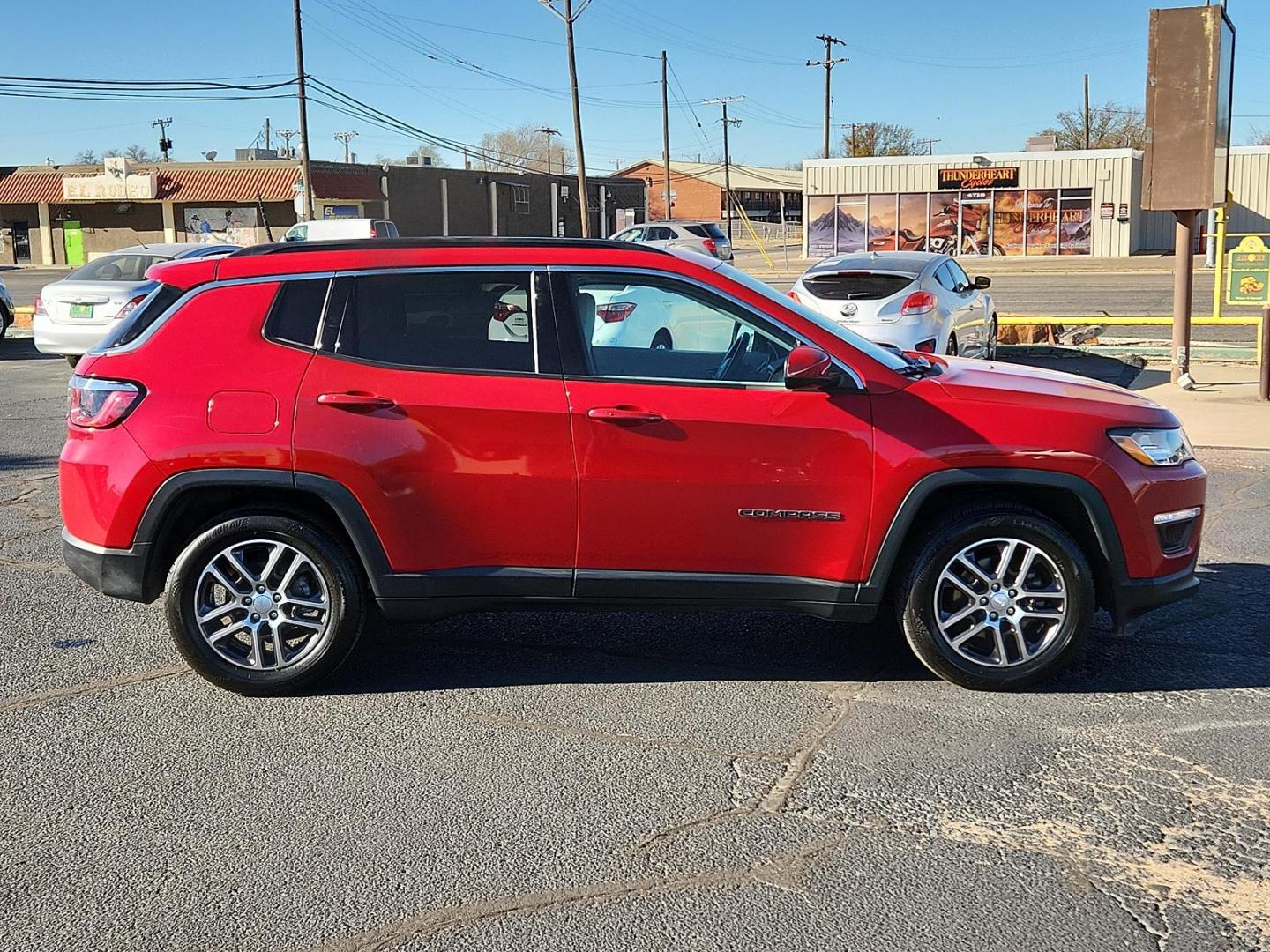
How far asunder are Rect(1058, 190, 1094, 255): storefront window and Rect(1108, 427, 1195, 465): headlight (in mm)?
49159

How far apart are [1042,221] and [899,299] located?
40.8 m

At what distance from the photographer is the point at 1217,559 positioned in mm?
7273

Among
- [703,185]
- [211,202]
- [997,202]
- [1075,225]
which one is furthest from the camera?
[703,185]

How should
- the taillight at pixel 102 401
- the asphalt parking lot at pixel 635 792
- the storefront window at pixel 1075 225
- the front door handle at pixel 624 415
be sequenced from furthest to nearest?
the storefront window at pixel 1075 225
the taillight at pixel 102 401
the front door handle at pixel 624 415
the asphalt parking lot at pixel 635 792

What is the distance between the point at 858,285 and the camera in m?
14.3

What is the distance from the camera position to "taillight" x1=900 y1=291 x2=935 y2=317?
13875 millimetres

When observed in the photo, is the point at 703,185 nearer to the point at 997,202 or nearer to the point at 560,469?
the point at 997,202

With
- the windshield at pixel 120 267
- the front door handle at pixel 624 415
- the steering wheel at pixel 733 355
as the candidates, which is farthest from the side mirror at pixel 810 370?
the windshield at pixel 120 267

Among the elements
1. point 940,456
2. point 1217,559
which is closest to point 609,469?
point 940,456

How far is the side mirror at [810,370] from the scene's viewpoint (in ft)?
16.1

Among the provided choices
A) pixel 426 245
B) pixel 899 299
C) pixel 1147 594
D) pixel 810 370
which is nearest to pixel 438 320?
pixel 426 245

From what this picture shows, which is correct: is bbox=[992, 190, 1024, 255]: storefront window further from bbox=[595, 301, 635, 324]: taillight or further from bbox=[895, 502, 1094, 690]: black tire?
bbox=[595, 301, 635, 324]: taillight

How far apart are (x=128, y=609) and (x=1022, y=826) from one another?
4404 mm

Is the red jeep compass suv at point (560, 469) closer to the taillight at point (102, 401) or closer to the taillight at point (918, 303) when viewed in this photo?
the taillight at point (102, 401)
